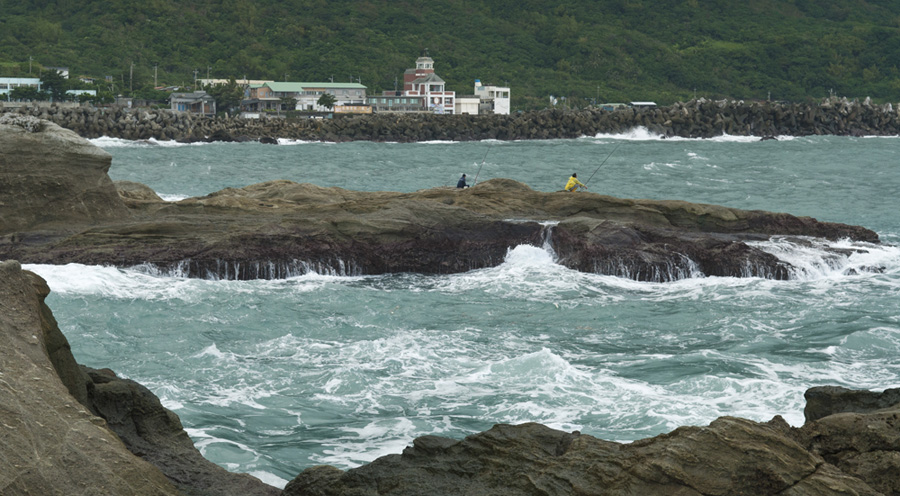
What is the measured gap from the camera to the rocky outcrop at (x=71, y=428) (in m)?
4.95

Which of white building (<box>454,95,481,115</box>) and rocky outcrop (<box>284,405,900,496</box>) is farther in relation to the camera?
white building (<box>454,95,481,115</box>)

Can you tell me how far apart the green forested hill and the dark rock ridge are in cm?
8630

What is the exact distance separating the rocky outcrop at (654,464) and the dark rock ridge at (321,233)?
10955 mm

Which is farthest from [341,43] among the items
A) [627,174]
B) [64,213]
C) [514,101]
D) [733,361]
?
[733,361]

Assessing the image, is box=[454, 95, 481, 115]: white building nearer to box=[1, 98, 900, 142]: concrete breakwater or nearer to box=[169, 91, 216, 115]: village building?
box=[1, 98, 900, 142]: concrete breakwater

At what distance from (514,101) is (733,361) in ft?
322

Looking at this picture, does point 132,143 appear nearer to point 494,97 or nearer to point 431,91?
point 431,91

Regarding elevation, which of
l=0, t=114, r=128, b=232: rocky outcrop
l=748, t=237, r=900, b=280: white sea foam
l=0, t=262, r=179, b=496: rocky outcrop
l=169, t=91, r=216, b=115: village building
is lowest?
l=748, t=237, r=900, b=280: white sea foam

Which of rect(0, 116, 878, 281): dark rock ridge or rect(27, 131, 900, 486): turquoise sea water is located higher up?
rect(0, 116, 878, 281): dark rock ridge

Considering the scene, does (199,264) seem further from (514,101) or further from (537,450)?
(514,101)

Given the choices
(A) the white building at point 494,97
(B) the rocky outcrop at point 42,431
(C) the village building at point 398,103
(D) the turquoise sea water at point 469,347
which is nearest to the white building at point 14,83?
(C) the village building at point 398,103

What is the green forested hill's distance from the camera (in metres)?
111

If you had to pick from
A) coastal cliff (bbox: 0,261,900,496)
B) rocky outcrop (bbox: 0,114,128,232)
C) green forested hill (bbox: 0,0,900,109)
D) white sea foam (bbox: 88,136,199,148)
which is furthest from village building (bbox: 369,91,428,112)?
coastal cliff (bbox: 0,261,900,496)

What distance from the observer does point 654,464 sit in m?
5.38
